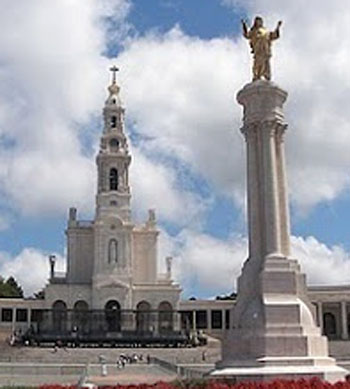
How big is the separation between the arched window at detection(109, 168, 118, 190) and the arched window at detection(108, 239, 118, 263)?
22.7ft

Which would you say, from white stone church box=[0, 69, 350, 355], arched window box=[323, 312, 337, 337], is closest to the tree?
white stone church box=[0, 69, 350, 355]

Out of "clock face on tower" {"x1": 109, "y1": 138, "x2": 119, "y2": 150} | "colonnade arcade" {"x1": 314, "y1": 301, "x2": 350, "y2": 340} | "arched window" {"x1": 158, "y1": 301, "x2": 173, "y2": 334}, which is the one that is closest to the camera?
"arched window" {"x1": 158, "y1": 301, "x2": 173, "y2": 334}

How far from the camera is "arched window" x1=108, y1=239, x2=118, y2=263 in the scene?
277 ft

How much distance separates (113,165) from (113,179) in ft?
5.58

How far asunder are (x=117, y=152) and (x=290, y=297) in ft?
201

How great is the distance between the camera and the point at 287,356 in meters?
28.4

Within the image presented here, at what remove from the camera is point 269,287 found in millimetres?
30031

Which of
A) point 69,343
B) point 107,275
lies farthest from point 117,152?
point 69,343

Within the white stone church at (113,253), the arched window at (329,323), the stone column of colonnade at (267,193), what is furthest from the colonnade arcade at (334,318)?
the stone column of colonnade at (267,193)

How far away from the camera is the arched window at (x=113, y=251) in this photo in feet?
277

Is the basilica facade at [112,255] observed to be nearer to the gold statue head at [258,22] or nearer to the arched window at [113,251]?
the arched window at [113,251]

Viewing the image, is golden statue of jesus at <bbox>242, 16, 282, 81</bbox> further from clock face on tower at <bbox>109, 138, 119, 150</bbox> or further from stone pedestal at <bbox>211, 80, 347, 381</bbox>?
clock face on tower at <bbox>109, 138, 119, 150</bbox>

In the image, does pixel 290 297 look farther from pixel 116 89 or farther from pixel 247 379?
pixel 116 89

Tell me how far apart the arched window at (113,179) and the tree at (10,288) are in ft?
84.2
